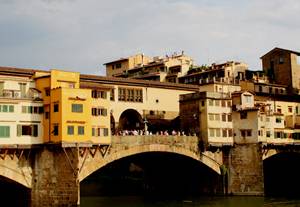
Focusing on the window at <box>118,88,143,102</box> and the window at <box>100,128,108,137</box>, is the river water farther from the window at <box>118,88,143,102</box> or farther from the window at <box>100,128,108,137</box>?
the window at <box>118,88,143,102</box>

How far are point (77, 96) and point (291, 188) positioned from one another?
147ft

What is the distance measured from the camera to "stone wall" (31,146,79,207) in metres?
50.9

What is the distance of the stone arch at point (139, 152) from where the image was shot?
55.3 metres

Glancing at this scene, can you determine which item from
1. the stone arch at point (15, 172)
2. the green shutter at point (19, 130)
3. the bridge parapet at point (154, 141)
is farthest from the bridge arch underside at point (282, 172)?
the green shutter at point (19, 130)

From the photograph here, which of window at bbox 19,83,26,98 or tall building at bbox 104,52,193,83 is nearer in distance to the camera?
window at bbox 19,83,26,98

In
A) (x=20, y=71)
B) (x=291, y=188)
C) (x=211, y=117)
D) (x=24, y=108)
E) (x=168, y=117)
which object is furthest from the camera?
(x=291, y=188)

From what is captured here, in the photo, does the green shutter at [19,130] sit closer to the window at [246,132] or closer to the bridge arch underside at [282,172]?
the window at [246,132]

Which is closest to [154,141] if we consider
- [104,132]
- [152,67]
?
[104,132]

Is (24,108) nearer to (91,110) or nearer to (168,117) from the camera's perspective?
(91,110)

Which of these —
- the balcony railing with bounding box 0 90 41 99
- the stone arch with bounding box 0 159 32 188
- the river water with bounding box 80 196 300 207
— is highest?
the balcony railing with bounding box 0 90 41 99

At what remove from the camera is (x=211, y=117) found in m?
→ 69.7

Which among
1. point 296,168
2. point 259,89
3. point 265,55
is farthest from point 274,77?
point 296,168

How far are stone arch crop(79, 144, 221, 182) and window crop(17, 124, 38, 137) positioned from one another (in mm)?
6525

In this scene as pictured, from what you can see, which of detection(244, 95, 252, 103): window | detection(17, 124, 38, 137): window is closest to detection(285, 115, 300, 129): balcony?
detection(244, 95, 252, 103): window
